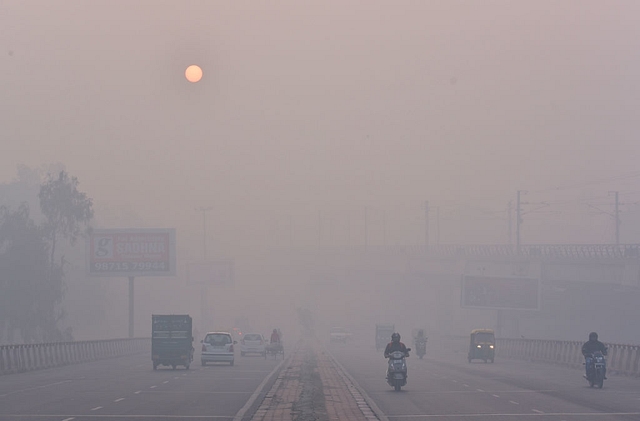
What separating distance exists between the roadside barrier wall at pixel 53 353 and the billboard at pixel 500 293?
35831mm

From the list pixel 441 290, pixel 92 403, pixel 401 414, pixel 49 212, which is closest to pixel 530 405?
pixel 401 414

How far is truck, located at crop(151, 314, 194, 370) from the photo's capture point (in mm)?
48125

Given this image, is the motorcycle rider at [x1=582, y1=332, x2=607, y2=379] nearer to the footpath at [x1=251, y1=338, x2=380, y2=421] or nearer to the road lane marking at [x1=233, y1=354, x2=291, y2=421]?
the footpath at [x1=251, y1=338, x2=380, y2=421]

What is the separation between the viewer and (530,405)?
83.9ft

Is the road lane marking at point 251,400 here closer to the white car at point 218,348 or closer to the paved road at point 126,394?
the paved road at point 126,394

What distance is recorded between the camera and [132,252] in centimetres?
8762

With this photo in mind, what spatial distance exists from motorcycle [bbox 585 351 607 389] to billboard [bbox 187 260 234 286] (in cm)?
9905

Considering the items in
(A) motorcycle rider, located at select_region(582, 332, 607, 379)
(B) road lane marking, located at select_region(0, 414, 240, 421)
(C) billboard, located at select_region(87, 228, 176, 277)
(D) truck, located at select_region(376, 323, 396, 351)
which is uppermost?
(C) billboard, located at select_region(87, 228, 176, 277)

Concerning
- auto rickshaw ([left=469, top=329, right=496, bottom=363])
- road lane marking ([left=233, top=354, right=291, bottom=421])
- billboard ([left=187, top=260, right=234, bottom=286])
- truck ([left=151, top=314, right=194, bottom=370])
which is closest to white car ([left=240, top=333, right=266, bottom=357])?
auto rickshaw ([left=469, top=329, right=496, bottom=363])

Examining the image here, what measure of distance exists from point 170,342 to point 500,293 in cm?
5157

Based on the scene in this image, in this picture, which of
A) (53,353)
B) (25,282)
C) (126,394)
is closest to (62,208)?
(25,282)

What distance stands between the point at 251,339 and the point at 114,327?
90.9m

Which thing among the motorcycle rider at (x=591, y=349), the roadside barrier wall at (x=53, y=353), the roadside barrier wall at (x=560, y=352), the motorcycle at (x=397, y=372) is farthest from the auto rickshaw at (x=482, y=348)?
the motorcycle at (x=397, y=372)

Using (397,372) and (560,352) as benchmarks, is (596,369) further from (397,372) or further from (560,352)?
(560,352)
